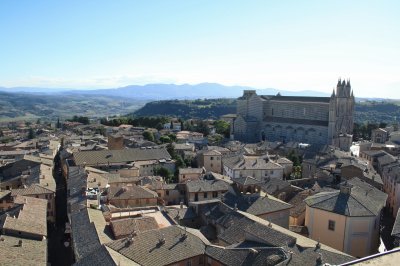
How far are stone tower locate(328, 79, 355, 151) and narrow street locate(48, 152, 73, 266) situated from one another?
70.7 metres

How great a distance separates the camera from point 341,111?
104 metres

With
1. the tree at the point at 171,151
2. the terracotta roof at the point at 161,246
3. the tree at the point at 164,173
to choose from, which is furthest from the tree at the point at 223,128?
the terracotta roof at the point at 161,246

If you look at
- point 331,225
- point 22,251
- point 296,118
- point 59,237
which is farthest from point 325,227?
point 296,118

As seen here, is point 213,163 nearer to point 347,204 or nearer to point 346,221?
point 347,204

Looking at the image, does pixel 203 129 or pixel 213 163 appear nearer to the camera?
pixel 213 163

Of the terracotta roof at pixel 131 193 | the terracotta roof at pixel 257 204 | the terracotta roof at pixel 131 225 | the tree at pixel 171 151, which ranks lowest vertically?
the tree at pixel 171 151

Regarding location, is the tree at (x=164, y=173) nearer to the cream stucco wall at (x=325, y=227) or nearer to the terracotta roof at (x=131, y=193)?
the terracotta roof at (x=131, y=193)

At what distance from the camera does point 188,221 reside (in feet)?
124

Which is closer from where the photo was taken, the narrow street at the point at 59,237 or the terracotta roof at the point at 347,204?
the terracotta roof at the point at 347,204

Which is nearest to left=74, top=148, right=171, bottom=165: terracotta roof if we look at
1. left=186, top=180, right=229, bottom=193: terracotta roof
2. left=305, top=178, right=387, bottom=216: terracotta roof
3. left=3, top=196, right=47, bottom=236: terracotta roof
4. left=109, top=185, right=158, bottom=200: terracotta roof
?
left=3, top=196, right=47, bottom=236: terracotta roof

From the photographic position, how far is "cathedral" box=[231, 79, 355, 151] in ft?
340

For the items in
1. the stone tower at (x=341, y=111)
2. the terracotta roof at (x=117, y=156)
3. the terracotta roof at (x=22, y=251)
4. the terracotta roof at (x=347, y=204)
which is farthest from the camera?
the stone tower at (x=341, y=111)

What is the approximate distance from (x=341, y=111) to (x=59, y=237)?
84.4 m

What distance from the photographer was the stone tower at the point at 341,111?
10206cm
